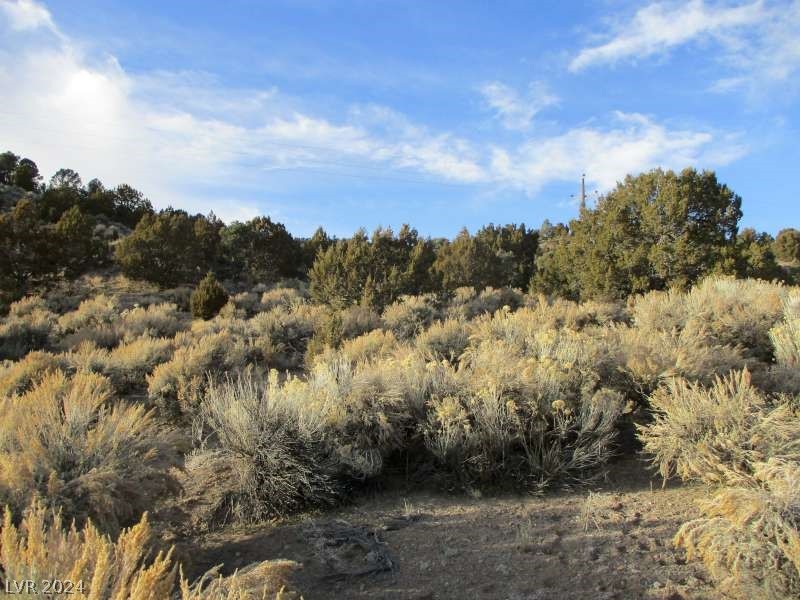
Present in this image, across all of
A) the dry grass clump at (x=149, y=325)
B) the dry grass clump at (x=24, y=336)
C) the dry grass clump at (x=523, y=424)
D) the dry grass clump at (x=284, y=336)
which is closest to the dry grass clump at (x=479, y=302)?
the dry grass clump at (x=284, y=336)

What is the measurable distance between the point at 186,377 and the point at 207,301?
10582mm

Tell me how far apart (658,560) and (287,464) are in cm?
279

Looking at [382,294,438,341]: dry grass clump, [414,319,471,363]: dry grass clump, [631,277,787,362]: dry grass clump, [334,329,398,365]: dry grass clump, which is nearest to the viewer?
[631,277,787,362]: dry grass clump

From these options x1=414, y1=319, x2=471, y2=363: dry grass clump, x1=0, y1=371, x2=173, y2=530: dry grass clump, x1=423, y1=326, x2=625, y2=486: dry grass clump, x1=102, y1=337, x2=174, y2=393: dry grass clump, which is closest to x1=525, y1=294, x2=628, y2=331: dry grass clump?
x1=414, y1=319, x2=471, y2=363: dry grass clump

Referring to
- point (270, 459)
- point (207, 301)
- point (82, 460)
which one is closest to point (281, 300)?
point (207, 301)

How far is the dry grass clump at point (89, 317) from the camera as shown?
14.7m

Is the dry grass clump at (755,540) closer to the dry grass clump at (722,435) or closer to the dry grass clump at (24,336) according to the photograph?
the dry grass clump at (722,435)

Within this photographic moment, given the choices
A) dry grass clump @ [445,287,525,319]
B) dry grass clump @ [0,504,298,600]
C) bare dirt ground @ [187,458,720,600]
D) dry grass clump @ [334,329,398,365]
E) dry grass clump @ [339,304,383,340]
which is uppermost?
dry grass clump @ [445,287,525,319]

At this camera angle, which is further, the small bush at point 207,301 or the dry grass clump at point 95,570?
the small bush at point 207,301

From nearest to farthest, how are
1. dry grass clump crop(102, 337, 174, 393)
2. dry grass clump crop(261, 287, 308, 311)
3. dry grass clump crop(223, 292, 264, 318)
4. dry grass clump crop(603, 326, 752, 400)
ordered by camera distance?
dry grass clump crop(603, 326, 752, 400)
dry grass clump crop(102, 337, 174, 393)
dry grass clump crop(223, 292, 264, 318)
dry grass clump crop(261, 287, 308, 311)

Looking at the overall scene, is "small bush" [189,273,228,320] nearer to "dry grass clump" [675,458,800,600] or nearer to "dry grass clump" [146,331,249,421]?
"dry grass clump" [146,331,249,421]

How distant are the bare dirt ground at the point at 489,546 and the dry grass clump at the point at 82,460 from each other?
611 mm

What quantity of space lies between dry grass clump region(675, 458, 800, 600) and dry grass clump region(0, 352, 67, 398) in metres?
7.35

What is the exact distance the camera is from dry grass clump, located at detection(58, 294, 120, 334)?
48.3 ft
